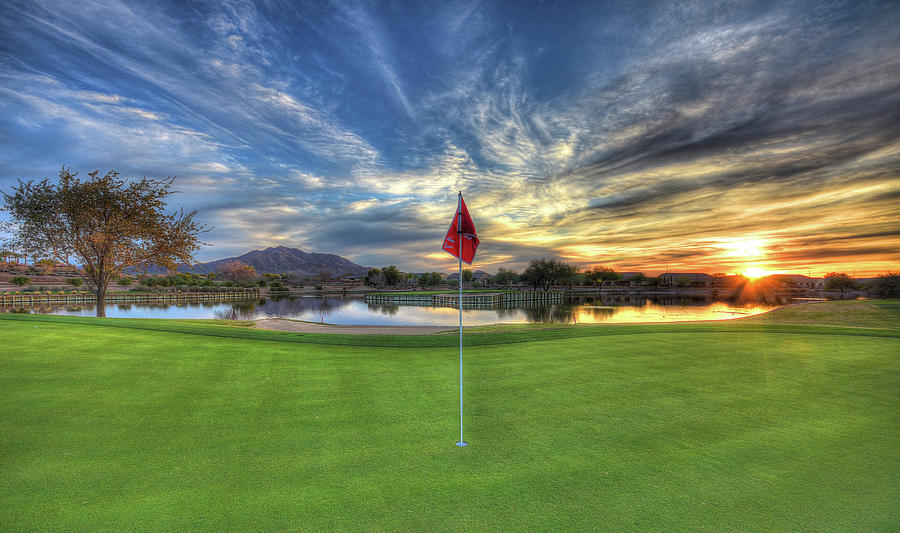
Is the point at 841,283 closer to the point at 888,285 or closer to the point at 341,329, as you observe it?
the point at 888,285

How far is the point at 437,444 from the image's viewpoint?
4500 millimetres

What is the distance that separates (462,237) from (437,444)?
2682mm

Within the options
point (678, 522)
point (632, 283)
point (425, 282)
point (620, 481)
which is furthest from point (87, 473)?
point (632, 283)

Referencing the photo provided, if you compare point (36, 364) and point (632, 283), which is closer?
point (36, 364)

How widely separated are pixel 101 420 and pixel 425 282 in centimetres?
15298

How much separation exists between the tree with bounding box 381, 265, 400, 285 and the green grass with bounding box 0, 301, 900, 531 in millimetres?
137756

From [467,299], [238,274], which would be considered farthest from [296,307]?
[238,274]

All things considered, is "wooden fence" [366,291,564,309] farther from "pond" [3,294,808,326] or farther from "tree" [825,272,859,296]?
"tree" [825,272,859,296]

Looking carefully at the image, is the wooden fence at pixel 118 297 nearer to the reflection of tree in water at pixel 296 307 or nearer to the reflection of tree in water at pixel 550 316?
the reflection of tree in water at pixel 296 307

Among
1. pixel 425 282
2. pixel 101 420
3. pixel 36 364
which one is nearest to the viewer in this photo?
pixel 101 420

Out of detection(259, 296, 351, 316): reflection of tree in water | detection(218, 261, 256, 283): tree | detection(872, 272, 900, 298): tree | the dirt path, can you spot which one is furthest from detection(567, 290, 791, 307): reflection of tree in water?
detection(218, 261, 256, 283): tree

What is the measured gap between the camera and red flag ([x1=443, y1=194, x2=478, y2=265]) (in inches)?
209

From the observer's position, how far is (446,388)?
6.79m

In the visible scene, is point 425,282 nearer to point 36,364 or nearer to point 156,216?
point 156,216
